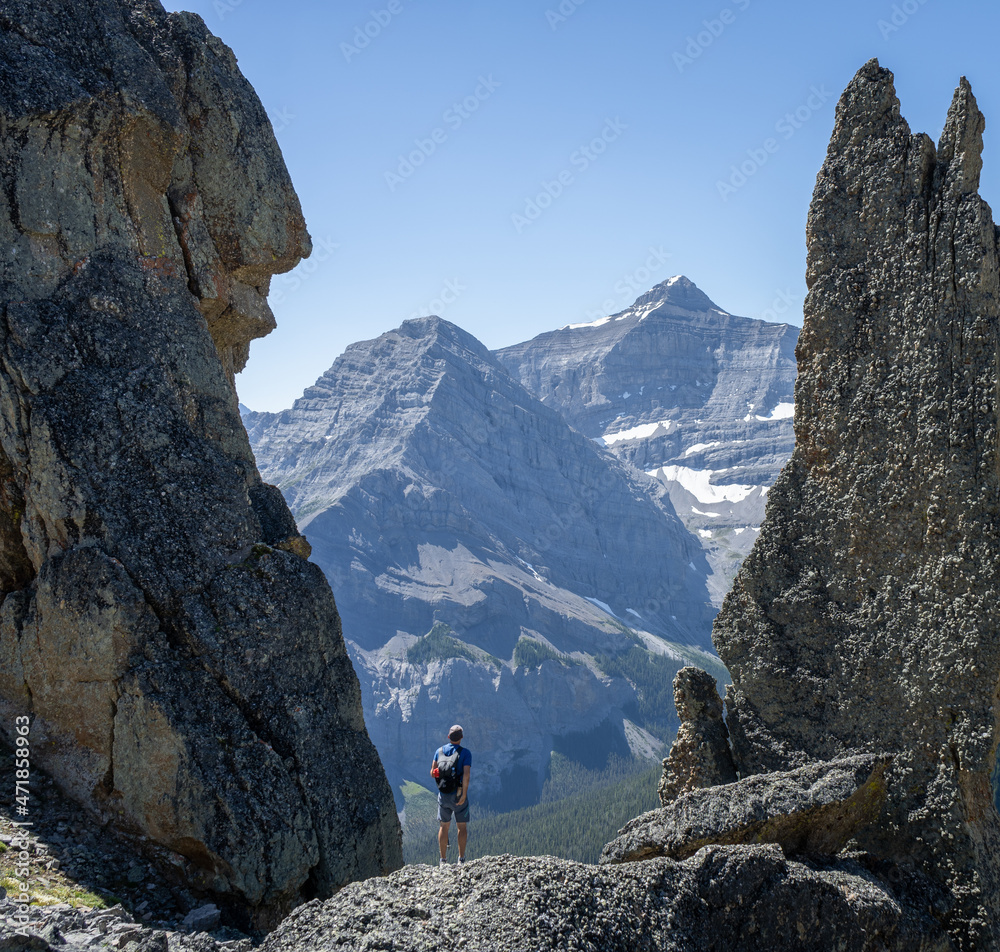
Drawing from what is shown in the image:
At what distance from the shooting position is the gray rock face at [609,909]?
340 inches

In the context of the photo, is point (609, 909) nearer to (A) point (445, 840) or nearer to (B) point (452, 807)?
(B) point (452, 807)

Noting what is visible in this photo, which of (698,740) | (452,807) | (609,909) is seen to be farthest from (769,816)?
(452,807)

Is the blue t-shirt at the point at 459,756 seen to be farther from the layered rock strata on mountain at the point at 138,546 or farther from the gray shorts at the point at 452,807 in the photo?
the layered rock strata on mountain at the point at 138,546

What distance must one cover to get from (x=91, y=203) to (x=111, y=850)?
10.7 m

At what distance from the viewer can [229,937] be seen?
36.9 ft

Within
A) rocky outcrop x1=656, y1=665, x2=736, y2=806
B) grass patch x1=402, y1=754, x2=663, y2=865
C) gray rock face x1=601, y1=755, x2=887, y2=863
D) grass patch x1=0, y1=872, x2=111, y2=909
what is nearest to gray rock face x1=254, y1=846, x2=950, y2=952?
gray rock face x1=601, y1=755, x2=887, y2=863

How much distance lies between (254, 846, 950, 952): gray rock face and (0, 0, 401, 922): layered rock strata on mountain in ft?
12.8

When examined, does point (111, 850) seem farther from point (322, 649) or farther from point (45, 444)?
point (45, 444)

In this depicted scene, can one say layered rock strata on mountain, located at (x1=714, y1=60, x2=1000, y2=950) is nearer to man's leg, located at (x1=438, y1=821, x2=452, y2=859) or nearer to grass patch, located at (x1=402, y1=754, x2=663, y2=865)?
man's leg, located at (x1=438, y1=821, x2=452, y2=859)

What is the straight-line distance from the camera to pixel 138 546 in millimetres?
13430

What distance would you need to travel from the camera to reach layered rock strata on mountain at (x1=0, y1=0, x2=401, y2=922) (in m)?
12.6

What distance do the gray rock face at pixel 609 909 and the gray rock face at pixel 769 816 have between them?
724 millimetres

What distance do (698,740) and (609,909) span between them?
7.04 m

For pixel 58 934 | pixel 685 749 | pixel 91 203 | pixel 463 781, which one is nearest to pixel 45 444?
pixel 91 203
